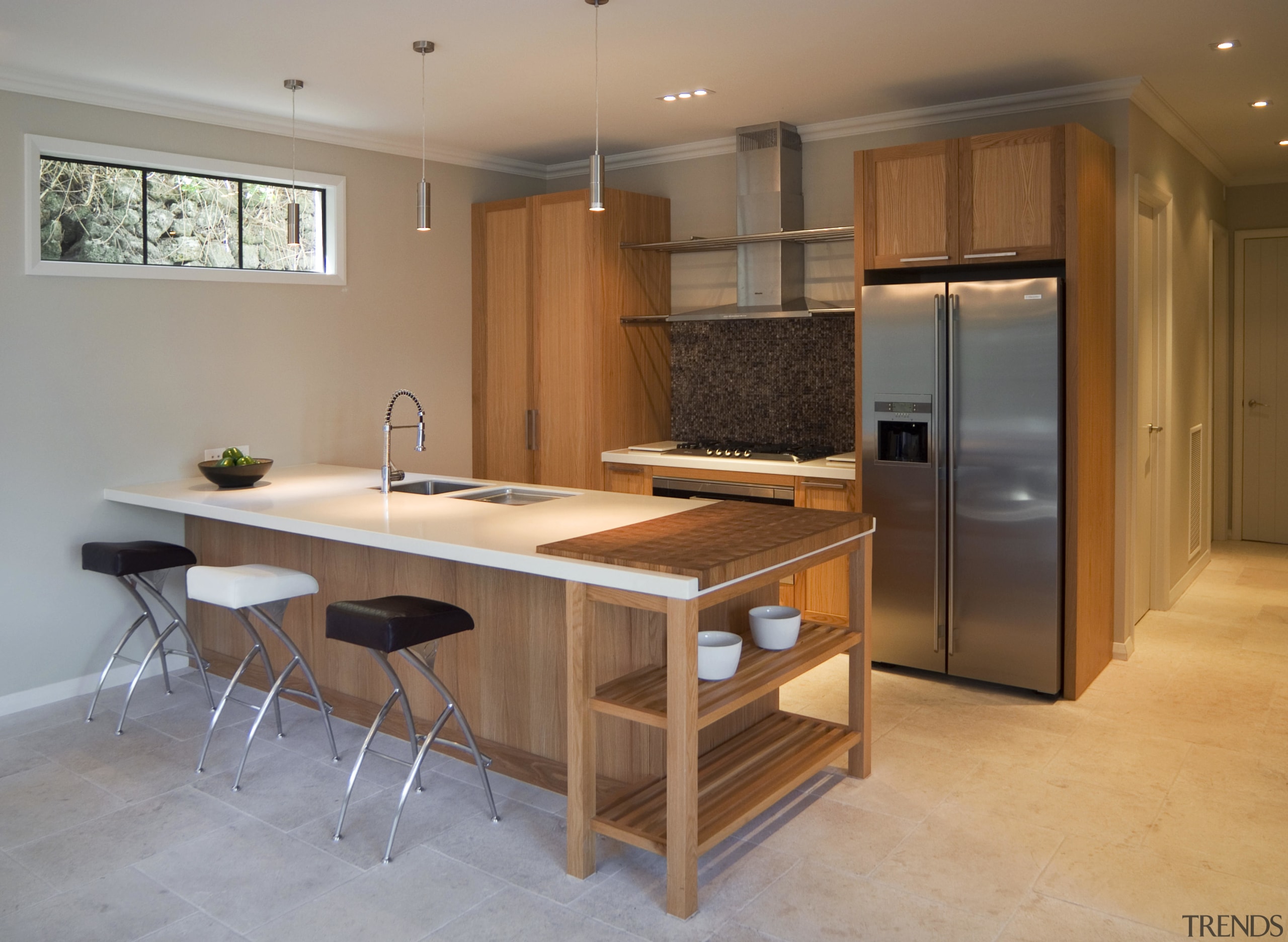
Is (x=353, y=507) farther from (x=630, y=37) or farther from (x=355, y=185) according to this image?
(x=355, y=185)

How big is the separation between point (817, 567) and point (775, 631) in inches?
81.8

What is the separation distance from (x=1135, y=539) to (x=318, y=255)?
4450 millimetres

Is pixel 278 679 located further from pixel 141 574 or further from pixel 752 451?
pixel 752 451

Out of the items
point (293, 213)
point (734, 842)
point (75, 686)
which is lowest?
point (734, 842)

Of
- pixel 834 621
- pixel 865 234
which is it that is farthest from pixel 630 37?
pixel 834 621

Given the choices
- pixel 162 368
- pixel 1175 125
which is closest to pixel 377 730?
pixel 162 368

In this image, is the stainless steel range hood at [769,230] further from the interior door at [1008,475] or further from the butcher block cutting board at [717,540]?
the butcher block cutting board at [717,540]

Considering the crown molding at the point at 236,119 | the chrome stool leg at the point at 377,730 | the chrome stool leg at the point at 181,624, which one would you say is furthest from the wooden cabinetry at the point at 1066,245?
the chrome stool leg at the point at 181,624

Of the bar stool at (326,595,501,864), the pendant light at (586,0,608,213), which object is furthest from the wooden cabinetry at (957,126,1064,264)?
the bar stool at (326,595,501,864)

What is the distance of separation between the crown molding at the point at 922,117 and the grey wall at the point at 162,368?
4.18 feet

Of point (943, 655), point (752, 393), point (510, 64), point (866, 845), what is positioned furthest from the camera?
point (752, 393)

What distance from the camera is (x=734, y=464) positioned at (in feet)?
17.5

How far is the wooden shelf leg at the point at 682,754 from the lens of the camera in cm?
265

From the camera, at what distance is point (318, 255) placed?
18.1 feet
